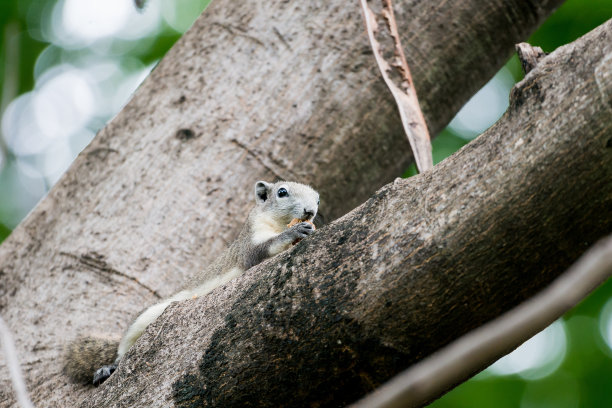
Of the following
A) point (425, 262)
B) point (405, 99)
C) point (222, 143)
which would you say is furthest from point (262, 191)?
point (425, 262)

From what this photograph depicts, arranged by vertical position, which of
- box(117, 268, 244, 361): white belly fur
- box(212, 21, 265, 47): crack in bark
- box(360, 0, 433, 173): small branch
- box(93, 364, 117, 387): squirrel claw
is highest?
box(212, 21, 265, 47): crack in bark

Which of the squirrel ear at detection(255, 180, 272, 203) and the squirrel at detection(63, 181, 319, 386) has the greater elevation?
the squirrel ear at detection(255, 180, 272, 203)

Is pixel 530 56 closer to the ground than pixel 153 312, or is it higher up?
higher up

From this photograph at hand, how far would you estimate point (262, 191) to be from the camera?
4328mm

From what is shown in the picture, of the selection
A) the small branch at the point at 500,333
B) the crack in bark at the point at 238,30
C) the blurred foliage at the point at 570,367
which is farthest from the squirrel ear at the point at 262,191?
the small branch at the point at 500,333

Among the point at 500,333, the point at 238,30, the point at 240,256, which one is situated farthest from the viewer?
the point at 238,30

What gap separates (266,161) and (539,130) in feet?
7.97

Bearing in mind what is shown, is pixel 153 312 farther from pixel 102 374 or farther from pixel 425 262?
pixel 425 262

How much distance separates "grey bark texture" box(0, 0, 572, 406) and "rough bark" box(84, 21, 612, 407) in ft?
4.96

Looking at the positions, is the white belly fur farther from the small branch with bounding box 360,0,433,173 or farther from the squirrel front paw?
the small branch with bounding box 360,0,433,173

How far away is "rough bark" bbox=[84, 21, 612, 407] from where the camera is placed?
1.87 meters

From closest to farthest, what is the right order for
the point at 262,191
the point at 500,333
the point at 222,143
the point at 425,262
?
the point at 500,333
the point at 425,262
the point at 222,143
the point at 262,191

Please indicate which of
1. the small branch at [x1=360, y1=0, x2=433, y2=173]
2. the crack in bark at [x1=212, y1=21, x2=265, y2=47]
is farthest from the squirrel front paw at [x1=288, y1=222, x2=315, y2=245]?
the crack in bark at [x1=212, y1=21, x2=265, y2=47]

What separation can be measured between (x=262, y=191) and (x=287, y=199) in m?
0.17
